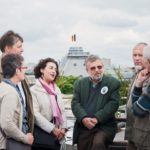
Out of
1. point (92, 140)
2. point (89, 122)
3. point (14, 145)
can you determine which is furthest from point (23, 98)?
point (92, 140)

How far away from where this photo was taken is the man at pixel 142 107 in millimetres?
4434

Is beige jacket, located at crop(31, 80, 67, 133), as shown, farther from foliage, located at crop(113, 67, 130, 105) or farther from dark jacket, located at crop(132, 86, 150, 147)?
foliage, located at crop(113, 67, 130, 105)

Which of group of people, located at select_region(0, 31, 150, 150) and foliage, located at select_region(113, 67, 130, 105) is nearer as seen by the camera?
group of people, located at select_region(0, 31, 150, 150)

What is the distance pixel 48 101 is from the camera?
571 cm

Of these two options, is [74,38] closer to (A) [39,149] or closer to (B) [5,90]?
(A) [39,149]

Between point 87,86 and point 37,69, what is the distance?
615mm

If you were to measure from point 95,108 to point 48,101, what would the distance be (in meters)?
0.53

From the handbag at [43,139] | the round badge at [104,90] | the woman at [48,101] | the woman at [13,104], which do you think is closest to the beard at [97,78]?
the round badge at [104,90]

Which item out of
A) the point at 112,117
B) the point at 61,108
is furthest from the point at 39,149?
the point at 112,117

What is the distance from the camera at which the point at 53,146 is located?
5.65m

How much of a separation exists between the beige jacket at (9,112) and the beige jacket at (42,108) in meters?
0.81

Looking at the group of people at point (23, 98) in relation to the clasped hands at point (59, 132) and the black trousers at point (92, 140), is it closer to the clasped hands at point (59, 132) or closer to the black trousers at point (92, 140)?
the clasped hands at point (59, 132)

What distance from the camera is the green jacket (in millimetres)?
5691

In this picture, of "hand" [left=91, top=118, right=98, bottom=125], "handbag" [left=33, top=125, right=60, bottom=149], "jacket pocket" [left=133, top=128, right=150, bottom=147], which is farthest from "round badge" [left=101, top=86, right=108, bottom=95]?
"jacket pocket" [left=133, top=128, right=150, bottom=147]
